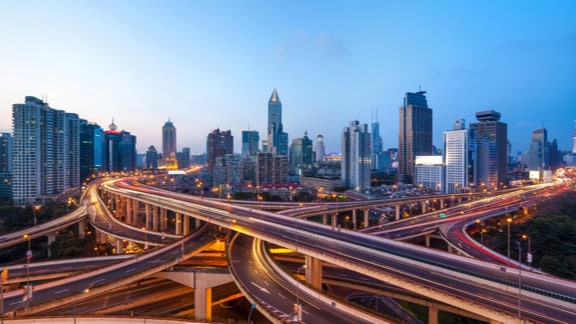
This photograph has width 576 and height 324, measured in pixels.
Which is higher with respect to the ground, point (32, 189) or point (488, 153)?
point (488, 153)

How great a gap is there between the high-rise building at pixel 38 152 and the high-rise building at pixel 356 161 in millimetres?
135631

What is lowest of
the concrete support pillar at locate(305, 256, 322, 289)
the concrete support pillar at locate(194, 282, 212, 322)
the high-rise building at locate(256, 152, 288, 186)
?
the concrete support pillar at locate(194, 282, 212, 322)

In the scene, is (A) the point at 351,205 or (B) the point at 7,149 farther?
(B) the point at 7,149

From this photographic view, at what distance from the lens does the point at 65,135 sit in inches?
4882

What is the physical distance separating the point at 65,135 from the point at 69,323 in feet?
431

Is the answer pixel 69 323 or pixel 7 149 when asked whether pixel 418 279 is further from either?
pixel 7 149

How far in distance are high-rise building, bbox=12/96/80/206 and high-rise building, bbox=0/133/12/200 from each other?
668 inches

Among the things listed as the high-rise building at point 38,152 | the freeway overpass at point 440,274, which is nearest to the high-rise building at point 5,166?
the high-rise building at point 38,152

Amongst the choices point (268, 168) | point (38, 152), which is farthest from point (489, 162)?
point (38, 152)

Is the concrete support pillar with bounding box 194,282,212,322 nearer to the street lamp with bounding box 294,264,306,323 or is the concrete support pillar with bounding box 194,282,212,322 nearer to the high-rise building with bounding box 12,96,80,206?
the street lamp with bounding box 294,264,306,323

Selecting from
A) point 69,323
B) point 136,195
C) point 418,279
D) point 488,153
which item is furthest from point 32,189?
point 488,153

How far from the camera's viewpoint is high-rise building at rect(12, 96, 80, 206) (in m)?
107

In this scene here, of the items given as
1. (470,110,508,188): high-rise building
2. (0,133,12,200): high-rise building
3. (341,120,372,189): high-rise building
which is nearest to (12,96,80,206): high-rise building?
(0,133,12,200): high-rise building

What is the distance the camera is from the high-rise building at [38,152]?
107 meters
